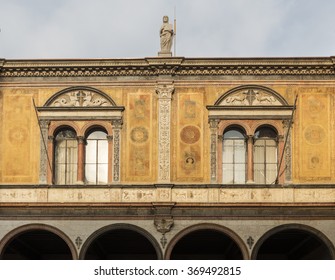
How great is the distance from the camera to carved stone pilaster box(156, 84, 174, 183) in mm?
29812

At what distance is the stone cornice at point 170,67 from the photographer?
30.4 meters

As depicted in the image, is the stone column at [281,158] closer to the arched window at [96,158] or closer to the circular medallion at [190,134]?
the circular medallion at [190,134]

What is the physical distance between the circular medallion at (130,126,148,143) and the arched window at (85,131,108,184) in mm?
1102

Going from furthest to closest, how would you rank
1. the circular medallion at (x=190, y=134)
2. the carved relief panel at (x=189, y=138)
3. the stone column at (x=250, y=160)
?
the circular medallion at (x=190, y=134), the carved relief panel at (x=189, y=138), the stone column at (x=250, y=160)

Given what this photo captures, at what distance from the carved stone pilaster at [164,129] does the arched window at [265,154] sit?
3316 millimetres

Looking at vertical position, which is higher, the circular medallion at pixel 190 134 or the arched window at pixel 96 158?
the circular medallion at pixel 190 134

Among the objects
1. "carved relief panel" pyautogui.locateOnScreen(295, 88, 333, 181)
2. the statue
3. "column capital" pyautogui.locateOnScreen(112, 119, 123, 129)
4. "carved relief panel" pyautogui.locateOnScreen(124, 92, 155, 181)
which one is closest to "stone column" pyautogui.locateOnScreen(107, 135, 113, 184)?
"column capital" pyautogui.locateOnScreen(112, 119, 123, 129)

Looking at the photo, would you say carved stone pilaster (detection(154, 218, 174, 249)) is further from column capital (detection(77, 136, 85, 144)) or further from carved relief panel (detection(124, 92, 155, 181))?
column capital (detection(77, 136, 85, 144))

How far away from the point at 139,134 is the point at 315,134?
661 cm

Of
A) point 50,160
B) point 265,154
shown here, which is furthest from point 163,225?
point 50,160

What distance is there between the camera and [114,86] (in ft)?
101

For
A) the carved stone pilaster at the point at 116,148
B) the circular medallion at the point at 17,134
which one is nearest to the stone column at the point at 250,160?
the carved stone pilaster at the point at 116,148

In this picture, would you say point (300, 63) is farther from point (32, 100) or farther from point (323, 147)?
point (32, 100)

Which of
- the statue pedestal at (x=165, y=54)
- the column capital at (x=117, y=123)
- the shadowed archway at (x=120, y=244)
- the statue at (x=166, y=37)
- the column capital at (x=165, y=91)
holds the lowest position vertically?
the shadowed archway at (x=120, y=244)
